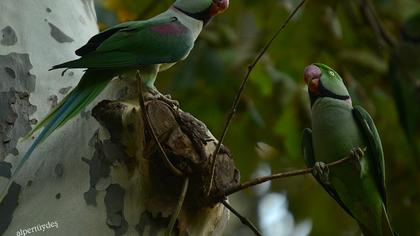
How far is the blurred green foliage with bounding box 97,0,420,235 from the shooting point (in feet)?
9.32

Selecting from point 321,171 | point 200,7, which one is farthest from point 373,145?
point 200,7

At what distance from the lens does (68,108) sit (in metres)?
1.52

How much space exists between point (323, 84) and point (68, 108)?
57 cm

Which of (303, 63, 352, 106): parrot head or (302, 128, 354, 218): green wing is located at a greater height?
(303, 63, 352, 106): parrot head

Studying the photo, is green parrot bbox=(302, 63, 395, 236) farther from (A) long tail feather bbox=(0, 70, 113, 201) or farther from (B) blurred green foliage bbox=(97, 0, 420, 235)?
(B) blurred green foliage bbox=(97, 0, 420, 235)

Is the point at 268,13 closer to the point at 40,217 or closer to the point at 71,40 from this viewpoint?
the point at 71,40

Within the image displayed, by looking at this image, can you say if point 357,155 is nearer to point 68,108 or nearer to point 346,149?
point 346,149

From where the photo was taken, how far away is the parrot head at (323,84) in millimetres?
1752

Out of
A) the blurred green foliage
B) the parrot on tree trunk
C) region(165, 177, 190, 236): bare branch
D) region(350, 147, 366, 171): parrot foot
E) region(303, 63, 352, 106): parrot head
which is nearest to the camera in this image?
region(165, 177, 190, 236): bare branch

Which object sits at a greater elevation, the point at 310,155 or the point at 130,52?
the point at 130,52

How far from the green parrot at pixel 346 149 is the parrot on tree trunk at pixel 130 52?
0.89 feet

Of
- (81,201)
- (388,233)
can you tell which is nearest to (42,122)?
(81,201)

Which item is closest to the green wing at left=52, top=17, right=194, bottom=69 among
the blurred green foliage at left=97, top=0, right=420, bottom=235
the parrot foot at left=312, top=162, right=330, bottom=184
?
the parrot foot at left=312, top=162, right=330, bottom=184
